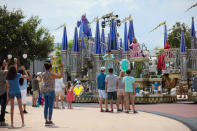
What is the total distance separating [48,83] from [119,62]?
1222 cm

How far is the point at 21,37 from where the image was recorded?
43531 mm

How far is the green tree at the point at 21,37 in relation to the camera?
42719 millimetres

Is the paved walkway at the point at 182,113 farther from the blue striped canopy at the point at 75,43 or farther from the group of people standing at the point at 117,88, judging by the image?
the blue striped canopy at the point at 75,43

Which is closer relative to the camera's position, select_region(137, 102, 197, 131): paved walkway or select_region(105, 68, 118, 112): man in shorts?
select_region(137, 102, 197, 131): paved walkway

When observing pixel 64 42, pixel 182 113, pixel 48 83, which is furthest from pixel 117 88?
pixel 64 42

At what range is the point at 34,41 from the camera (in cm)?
4475

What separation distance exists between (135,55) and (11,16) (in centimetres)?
2489

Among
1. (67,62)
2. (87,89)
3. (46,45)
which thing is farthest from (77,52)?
(46,45)

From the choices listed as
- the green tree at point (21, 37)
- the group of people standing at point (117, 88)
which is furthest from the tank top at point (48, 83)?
the green tree at point (21, 37)

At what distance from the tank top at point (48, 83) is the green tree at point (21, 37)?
106 ft

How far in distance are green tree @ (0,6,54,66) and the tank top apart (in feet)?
106

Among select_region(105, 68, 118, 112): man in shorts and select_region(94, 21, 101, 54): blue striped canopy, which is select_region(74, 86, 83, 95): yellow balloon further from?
select_region(105, 68, 118, 112): man in shorts

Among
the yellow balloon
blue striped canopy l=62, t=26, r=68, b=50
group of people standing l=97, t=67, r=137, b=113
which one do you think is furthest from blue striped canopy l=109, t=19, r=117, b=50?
group of people standing l=97, t=67, r=137, b=113

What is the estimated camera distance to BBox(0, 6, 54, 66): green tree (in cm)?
4272
